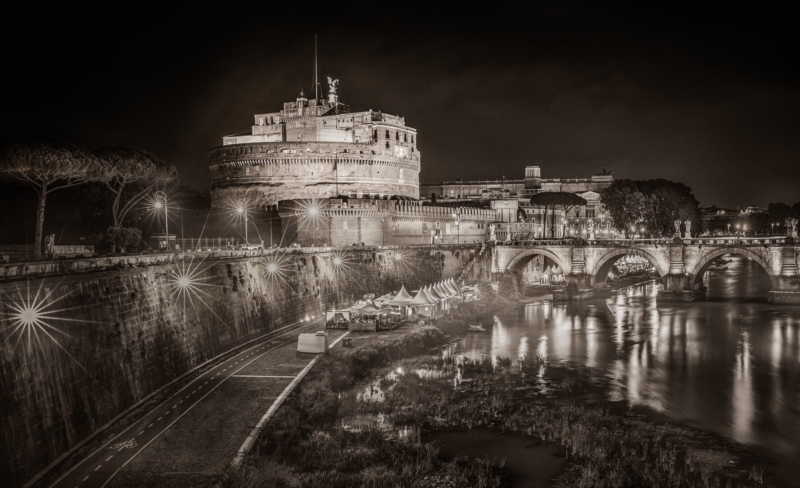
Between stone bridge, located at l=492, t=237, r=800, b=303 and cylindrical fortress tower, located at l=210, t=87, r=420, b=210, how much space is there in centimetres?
1461

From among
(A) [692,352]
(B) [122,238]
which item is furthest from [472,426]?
(B) [122,238]

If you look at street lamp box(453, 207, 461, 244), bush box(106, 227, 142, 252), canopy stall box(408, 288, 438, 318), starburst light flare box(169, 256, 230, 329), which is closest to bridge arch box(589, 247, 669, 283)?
street lamp box(453, 207, 461, 244)

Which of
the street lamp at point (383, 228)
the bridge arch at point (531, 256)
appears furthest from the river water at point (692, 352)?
the street lamp at point (383, 228)

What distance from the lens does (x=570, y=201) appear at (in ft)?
275

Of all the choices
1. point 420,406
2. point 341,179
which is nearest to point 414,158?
point 341,179

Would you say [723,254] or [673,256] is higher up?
[723,254]

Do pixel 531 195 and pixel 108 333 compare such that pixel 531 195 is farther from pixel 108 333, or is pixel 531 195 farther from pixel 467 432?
pixel 108 333

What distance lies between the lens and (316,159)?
67.0 metres

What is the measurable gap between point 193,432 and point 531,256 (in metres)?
45.1

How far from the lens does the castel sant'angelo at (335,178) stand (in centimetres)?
5681

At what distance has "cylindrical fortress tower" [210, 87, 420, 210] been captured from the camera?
66.9 meters

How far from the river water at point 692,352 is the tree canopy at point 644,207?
620 inches

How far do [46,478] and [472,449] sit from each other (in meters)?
10.9

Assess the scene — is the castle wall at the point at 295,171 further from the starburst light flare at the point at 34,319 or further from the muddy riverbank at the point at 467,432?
the starburst light flare at the point at 34,319
